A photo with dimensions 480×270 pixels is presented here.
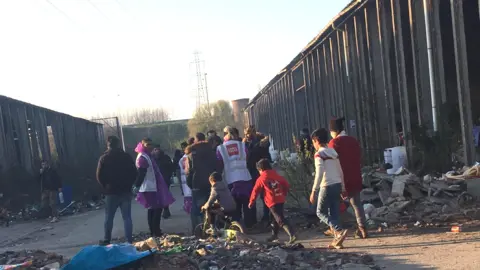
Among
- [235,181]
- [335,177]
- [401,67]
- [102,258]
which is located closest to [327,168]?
[335,177]

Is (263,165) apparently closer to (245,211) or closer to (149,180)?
(245,211)

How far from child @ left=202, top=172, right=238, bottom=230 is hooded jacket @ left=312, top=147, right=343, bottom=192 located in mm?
1770

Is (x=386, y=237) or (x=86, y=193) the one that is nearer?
(x=386, y=237)

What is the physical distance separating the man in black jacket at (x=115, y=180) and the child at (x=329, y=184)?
3.28m

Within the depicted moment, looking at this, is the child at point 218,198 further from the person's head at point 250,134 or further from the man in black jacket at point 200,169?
the person's head at point 250,134

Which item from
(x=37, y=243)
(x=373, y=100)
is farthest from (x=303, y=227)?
(x=373, y=100)

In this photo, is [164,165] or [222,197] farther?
[164,165]

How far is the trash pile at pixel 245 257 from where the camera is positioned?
626cm

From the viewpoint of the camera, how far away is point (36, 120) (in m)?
22.2

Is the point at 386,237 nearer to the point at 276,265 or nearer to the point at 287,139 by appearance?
the point at 276,265

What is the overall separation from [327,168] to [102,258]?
336 cm

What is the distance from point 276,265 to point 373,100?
1032 cm

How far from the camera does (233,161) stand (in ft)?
30.6

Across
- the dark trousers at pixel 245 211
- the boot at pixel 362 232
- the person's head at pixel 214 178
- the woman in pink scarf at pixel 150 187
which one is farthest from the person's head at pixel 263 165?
the woman in pink scarf at pixel 150 187
